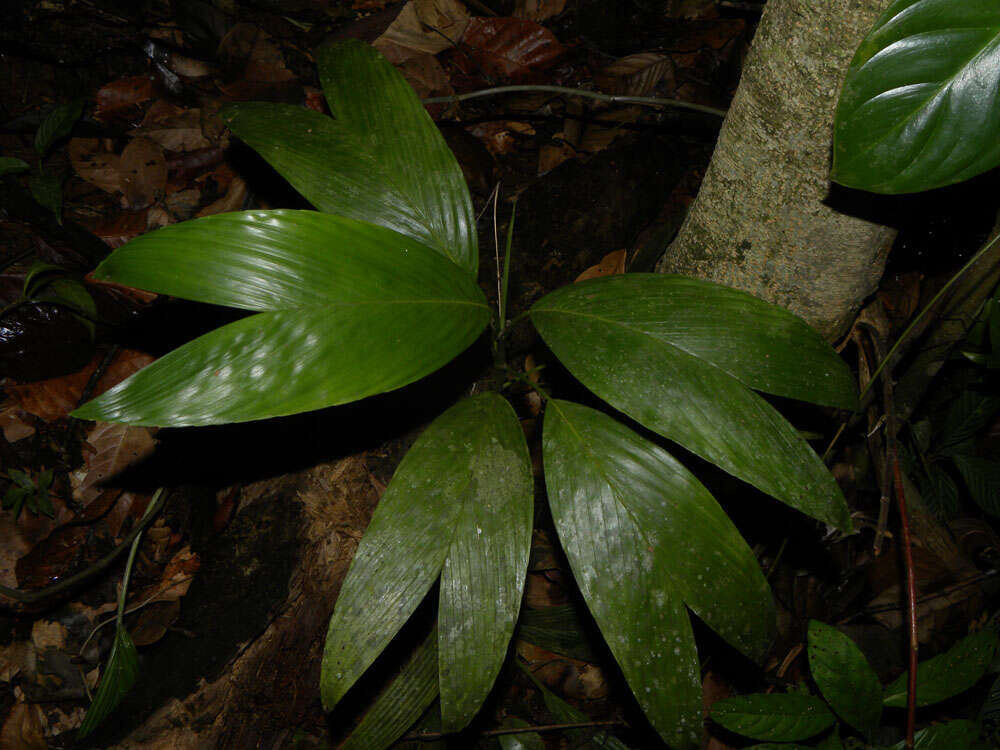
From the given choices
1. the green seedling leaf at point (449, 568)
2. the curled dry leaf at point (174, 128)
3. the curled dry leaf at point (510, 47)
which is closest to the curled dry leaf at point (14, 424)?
the curled dry leaf at point (174, 128)

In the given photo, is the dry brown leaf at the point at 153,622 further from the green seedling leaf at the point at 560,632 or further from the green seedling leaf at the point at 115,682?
the green seedling leaf at the point at 560,632

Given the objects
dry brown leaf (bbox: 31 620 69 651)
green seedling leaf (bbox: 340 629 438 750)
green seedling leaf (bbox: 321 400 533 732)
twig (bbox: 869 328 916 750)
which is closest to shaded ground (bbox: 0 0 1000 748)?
dry brown leaf (bbox: 31 620 69 651)

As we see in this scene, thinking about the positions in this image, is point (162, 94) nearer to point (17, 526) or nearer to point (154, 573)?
point (17, 526)

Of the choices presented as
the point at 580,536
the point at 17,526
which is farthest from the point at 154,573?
the point at 580,536

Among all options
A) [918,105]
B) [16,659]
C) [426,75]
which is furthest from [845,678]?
[426,75]

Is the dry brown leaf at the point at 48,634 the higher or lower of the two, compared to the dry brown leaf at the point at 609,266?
lower

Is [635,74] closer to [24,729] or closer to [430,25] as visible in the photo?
[430,25]
